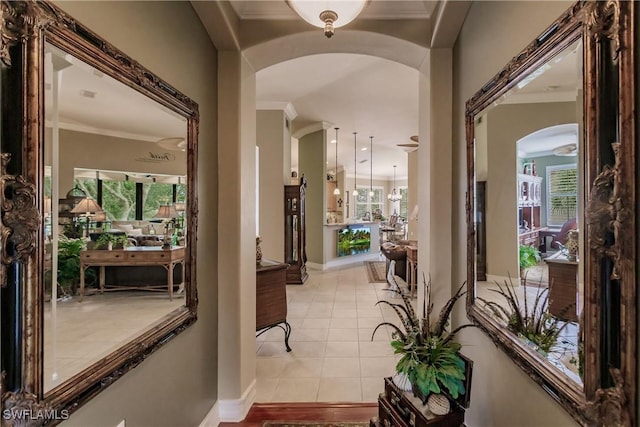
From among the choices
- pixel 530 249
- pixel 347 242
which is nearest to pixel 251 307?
pixel 530 249

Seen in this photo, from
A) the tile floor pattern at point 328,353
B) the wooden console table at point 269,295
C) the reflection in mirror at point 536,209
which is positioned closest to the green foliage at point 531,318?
the reflection in mirror at point 536,209

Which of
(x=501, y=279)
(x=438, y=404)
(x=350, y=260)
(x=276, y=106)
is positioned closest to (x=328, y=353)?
(x=438, y=404)

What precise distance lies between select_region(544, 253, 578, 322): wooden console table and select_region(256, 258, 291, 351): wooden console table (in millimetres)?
2246

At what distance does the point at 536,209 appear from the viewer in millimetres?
1195

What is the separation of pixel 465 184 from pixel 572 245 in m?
0.87

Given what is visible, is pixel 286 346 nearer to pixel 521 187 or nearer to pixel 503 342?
pixel 503 342

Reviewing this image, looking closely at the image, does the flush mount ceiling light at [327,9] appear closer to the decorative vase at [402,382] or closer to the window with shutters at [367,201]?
the decorative vase at [402,382]

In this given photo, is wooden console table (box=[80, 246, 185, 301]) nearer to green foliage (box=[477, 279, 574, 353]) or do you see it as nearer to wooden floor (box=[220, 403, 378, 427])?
wooden floor (box=[220, 403, 378, 427])

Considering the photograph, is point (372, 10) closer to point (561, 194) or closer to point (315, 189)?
point (561, 194)

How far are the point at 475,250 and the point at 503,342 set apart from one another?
498 millimetres

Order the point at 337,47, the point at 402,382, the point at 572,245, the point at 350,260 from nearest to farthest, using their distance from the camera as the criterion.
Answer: the point at 572,245 < the point at 402,382 < the point at 337,47 < the point at 350,260

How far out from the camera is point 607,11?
0.79 m

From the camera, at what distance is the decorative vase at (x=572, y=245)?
3.09 ft

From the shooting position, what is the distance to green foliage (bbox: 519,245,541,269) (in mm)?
1214
